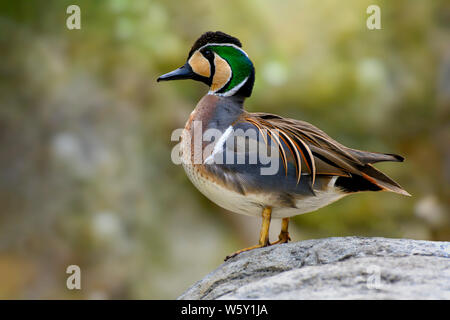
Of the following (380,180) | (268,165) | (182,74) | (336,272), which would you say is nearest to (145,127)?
(182,74)

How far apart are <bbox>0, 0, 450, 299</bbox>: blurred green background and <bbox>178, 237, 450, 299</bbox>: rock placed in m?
2.46

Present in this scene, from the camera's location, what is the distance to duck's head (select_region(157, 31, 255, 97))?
8.39ft

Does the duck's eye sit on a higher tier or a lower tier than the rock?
higher

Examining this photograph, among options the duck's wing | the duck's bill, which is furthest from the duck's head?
the duck's wing

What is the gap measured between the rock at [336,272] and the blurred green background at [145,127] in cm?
246

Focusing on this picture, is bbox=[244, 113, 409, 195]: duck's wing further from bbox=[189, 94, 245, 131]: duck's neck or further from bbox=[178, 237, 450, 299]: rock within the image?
bbox=[178, 237, 450, 299]: rock

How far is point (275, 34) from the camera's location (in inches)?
198

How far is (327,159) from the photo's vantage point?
92.4 inches

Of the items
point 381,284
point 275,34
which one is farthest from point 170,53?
point 381,284

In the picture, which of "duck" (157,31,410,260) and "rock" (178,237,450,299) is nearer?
"rock" (178,237,450,299)

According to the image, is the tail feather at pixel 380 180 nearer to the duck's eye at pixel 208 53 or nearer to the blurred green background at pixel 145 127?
the duck's eye at pixel 208 53

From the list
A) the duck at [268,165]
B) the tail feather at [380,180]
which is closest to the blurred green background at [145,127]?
the duck at [268,165]

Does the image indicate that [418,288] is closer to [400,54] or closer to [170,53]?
[170,53]
